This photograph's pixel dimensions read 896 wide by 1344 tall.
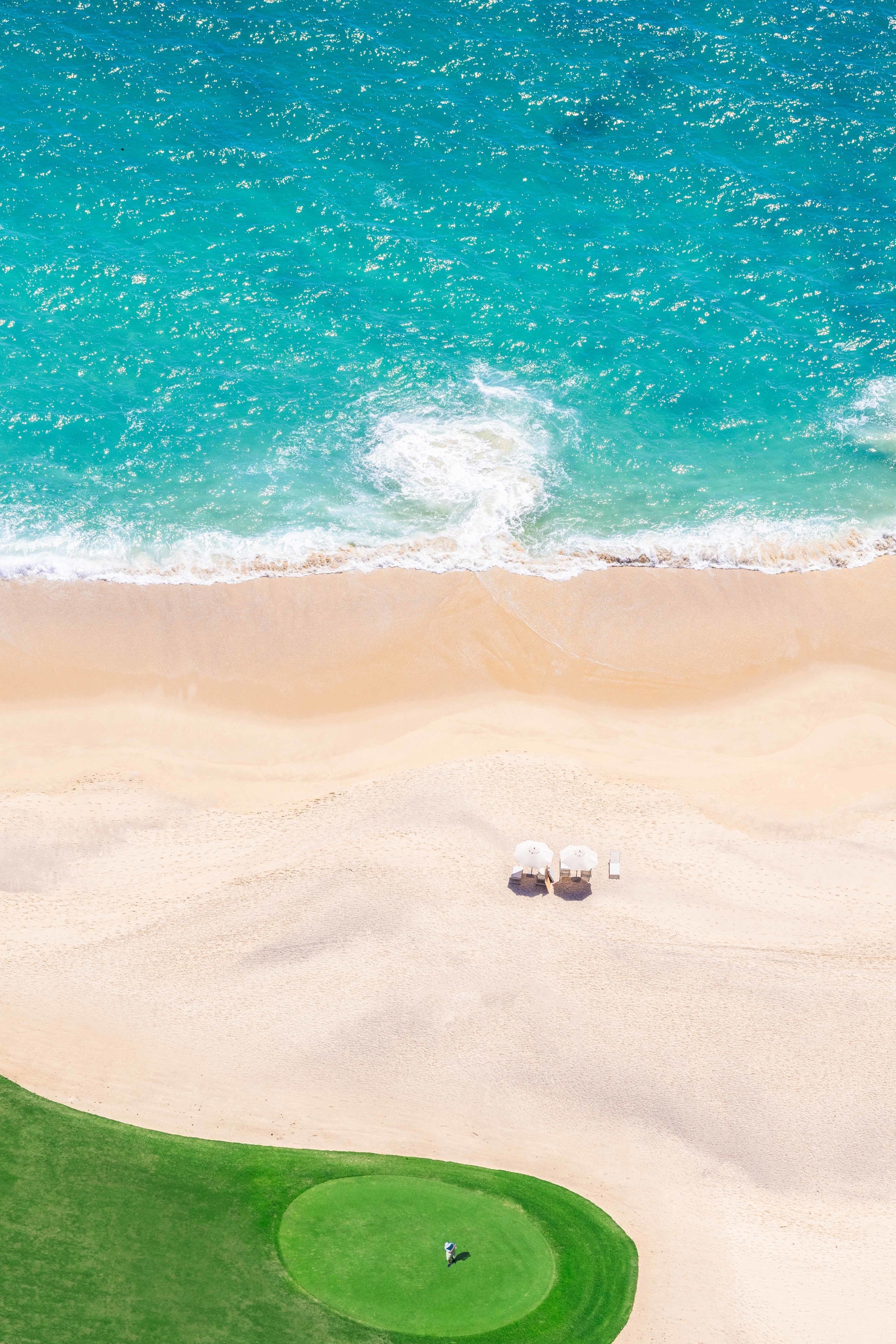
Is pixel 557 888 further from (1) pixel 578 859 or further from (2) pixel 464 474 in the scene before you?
(2) pixel 464 474

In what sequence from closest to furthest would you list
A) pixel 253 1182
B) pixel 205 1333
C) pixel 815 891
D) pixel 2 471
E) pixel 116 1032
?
pixel 205 1333
pixel 253 1182
pixel 116 1032
pixel 815 891
pixel 2 471

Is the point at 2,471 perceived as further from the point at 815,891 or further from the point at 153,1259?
the point at 815,891

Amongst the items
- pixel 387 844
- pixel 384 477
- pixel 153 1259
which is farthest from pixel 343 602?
pixel 153 1259

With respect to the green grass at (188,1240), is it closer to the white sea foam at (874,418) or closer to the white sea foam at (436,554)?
the white sea foam at (436,554)

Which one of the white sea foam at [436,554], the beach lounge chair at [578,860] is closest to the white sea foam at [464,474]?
the white sea foam at [436,554]

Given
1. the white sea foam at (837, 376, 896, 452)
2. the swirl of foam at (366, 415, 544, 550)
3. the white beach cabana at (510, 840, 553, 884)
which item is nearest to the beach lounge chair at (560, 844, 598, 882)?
the white beach cabana at (510, 840, 553, 884)

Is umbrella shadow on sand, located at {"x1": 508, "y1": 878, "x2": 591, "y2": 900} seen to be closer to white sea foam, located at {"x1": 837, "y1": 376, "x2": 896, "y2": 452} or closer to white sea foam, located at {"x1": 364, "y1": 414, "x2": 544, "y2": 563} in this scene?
white sea foam, located at {"x1": 364, "y1": 414, "x2": 544, "y2": 563}
